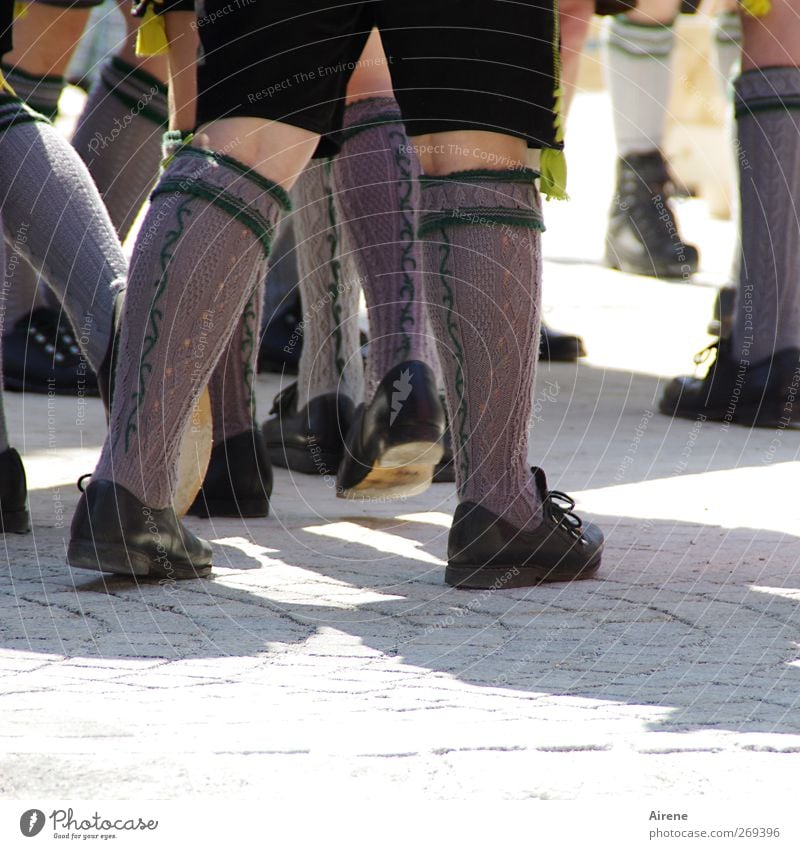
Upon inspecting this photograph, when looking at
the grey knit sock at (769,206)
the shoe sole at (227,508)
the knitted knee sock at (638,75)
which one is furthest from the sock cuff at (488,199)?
Answer: the knitted knee sock at (638,75)

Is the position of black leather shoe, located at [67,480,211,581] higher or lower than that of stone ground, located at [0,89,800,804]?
higher

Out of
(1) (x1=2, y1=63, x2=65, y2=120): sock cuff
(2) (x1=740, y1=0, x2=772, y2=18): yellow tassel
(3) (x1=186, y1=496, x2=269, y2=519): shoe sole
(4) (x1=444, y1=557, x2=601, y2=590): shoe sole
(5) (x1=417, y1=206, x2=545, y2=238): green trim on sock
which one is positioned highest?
(2) (x1=740, y1=0, x2=772, y2=18): yellow tassel

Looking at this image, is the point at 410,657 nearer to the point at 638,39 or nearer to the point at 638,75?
the point at 638,75

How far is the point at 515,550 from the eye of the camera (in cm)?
223

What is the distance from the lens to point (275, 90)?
2.01 metres

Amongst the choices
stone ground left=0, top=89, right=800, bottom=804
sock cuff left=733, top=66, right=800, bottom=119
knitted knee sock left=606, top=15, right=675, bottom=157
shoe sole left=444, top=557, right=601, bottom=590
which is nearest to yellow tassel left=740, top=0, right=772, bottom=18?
sock cuff left=733, top=66, right=800, bottom=119

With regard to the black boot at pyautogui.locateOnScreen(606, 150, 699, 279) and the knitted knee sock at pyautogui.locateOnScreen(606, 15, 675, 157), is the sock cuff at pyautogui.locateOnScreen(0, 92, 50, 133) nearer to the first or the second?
the black boot at pyautogui.locateOnScreen(606, 150, 699, 279)

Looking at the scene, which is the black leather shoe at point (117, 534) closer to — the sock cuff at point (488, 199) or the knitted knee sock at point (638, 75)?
the sock cuff at point (488, 199)

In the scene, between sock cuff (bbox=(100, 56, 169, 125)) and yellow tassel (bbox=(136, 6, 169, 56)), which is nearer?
yellow tassel (bbox=(136, 6, 169, 56))

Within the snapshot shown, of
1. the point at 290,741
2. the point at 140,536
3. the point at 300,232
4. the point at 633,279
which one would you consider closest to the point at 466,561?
the point at 140,536

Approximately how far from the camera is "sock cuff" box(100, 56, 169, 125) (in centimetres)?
373

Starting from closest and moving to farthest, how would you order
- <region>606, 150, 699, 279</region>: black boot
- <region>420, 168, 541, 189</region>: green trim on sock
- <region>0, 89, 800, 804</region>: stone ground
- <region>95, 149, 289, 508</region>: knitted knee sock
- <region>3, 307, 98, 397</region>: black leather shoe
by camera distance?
<region>0, 89, 800, 804</region>: stone ground
<region>95, 149, 289, 508</region>: knitted knee sock
<region>420, 168, 541, 189</region>: green trim on sock
<region>3, 307, 98, 397</region>: black leather shoe
<region>606, 150, 699, 279</region>: black boot

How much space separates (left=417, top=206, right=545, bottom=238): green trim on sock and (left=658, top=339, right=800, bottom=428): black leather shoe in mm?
1660

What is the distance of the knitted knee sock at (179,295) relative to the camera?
2023 mm
